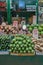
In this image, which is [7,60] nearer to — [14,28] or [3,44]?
[3,44]

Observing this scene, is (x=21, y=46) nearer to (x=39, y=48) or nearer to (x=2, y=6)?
(x=39, y=48)

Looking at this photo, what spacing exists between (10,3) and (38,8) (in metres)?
0.89

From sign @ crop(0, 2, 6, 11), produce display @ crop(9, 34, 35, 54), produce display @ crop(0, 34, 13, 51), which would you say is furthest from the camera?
sign @ crop(0, 2, 6, 11)

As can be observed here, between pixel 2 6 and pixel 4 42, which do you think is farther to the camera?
pixel 2 6

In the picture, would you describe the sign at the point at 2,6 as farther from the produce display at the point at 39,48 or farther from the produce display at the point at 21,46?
the produce display at the point at 21,46

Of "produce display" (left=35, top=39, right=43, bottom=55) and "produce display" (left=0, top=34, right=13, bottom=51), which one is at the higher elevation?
"produce display" (left=0, top=34, right=13, bottom=51)

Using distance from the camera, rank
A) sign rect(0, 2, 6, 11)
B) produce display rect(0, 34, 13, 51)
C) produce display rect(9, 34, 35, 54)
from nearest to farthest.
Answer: produce display rect(9, 34, 35, 54), produce display rect(0, 34, 13, 51), sign rect(0, 2, 6, 11)

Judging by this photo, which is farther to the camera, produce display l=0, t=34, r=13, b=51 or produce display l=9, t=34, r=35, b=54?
produce display l=0, t=34, r=13, b=51

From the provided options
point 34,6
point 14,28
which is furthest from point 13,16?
point 14,28

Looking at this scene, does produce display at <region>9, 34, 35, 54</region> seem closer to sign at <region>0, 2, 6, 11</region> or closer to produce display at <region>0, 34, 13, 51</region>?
produce display at <region>0, 34, 13, 51</region>

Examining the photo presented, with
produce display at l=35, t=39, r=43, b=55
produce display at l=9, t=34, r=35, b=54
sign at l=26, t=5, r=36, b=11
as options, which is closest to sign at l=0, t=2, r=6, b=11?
sign at l=26, t=5, r=36, b=11

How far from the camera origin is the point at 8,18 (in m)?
7.66

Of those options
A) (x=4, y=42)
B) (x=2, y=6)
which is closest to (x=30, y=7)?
(x=2, y=6)

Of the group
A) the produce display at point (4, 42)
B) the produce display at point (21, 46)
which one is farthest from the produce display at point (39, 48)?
the produce display at point (4, 42)
